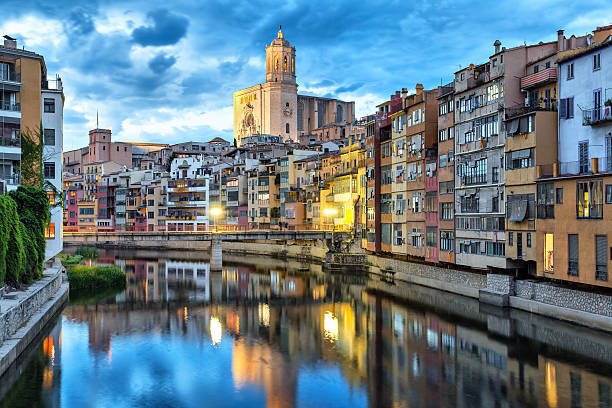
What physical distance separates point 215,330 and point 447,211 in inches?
838

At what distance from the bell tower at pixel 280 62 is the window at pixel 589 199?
139170 millimetres

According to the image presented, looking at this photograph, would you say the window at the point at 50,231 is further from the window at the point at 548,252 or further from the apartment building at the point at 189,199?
the apartment building at the point at 189,199

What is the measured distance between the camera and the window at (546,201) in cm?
3666

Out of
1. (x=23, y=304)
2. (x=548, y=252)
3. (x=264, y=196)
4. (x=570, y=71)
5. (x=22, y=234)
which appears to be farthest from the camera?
(x=264, y=196)

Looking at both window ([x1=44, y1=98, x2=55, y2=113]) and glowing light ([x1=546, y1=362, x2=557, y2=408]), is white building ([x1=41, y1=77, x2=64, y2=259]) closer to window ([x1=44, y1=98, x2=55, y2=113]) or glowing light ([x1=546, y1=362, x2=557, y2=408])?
window ([x1=44, y1=98, x2=55, y2=113])

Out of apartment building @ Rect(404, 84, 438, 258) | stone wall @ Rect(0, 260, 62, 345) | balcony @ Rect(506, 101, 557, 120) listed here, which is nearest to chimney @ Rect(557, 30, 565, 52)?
balcony @ Rect(506, 101, 557, 120)

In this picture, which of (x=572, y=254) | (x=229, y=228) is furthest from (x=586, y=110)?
(x=229, y=228)

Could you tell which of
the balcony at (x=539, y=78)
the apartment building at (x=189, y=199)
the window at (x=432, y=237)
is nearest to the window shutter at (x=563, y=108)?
the balcony at (x=539, y=78)

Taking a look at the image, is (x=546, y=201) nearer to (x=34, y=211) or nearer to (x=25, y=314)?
(x=25, y=314)

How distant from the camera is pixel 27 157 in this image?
47250mm

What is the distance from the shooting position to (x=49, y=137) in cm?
5006

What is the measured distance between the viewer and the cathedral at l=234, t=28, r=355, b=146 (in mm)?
166000

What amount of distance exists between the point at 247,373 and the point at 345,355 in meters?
5.52

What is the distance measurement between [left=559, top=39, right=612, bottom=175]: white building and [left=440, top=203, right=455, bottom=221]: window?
11930 mm
